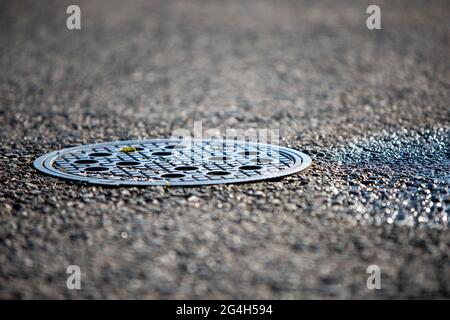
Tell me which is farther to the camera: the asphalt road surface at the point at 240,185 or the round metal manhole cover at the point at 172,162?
the round metal manhole cover at the point at 172,162

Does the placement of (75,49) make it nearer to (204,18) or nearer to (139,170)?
(204,18)

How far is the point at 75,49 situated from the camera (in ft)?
35.4

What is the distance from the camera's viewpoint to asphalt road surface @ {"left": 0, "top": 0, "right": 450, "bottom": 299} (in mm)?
3195

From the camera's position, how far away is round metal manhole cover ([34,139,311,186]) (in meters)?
4.46

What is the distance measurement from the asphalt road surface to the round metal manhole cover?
131mm

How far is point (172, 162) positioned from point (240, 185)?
2.05ft

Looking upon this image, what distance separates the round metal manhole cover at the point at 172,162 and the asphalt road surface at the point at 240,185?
0.43ft

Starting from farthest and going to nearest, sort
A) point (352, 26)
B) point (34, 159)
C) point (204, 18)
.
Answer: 1. point (204, 18)
2. point (352, 26)
3. point (34, 159)

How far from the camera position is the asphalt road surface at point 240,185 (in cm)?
320

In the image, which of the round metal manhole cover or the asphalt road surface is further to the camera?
the round metal manhole cover

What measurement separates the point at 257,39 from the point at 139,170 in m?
7.43

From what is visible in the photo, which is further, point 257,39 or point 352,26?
point 352,26

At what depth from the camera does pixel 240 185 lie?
435 cm
